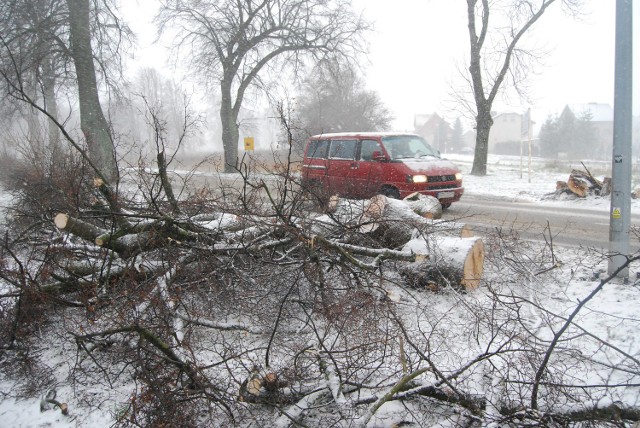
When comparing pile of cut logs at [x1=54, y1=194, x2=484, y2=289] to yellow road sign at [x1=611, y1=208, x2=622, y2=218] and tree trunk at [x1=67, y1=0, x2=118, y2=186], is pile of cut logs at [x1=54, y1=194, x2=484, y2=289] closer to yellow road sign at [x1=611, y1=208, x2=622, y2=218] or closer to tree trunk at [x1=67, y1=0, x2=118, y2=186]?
yellow road sign at [x1=611, y1=208, x2=622, y2=218]

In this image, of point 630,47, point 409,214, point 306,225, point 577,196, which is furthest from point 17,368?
point 577,196

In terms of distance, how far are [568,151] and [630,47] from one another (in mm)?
52152

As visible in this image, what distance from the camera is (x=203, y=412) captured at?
9.43 ft

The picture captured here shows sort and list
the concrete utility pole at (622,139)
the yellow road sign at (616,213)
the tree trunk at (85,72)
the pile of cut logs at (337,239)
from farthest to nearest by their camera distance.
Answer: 1. the tree trunk at (85,72)
2. the yellow road sign at (616,213)
3. the concrete utility pole at (622,139)
4. the pile of cut logs at (337,239)

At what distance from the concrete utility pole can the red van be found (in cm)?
367

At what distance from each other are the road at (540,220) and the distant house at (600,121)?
50.4 meters

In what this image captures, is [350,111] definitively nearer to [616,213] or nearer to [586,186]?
[586,186]

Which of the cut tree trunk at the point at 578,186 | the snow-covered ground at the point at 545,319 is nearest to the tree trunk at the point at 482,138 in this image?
the cut tree trunk at the point at 578,186

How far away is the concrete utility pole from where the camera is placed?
455 centimetres

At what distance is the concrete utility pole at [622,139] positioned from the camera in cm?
455

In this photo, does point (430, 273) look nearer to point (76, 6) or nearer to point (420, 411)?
point (420, 411)

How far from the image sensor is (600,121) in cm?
6291

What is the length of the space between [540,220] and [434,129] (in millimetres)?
71647

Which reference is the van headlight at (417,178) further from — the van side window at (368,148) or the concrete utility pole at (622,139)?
the concrete utility pole at (622,139)
